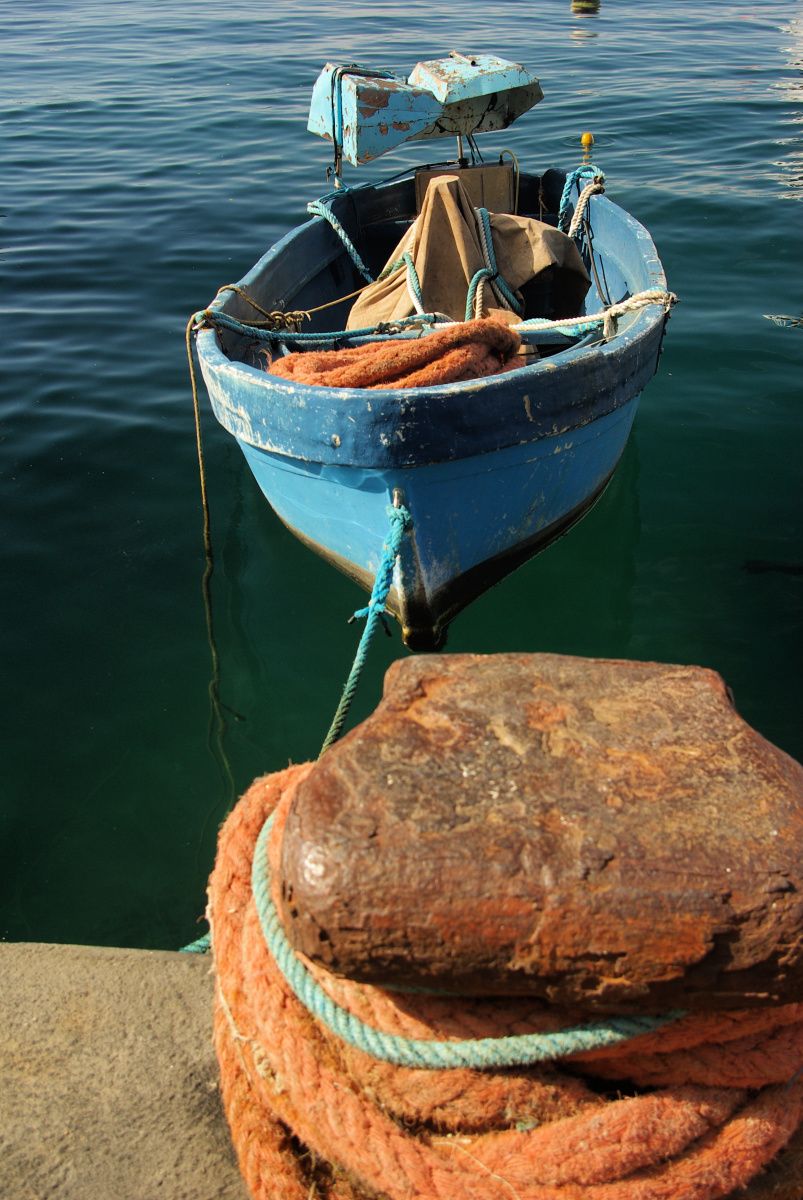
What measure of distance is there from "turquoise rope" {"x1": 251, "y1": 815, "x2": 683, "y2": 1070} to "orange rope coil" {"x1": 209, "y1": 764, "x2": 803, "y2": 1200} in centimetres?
2

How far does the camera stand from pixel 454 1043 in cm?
146

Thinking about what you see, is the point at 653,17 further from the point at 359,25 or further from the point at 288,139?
the point at 288,139

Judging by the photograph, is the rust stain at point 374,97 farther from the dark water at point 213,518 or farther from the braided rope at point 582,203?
the dark water at point 213,518

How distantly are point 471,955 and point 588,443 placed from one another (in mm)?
2882

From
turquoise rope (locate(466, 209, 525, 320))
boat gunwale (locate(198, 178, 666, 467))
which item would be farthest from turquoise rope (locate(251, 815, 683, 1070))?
turquoise rope (locate(466, 209, 525, 320))

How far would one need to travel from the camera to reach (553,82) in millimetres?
13117

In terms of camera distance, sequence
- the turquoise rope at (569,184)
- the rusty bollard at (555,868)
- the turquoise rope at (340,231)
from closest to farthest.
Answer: the rusty bollard at (555,868) → the turquoise rope at (340,231) → the turquoise rope at (569,184)

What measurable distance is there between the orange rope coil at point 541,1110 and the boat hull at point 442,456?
2025mm

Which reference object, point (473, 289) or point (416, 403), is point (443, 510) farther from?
point (473, 289)

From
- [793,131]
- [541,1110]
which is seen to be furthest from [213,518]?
[793,131]

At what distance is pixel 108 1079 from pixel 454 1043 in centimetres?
96

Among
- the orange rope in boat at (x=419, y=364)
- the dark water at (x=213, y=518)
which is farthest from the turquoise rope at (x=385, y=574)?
the dark water at (x=213, y=518)

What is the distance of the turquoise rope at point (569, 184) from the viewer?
6.34 meters

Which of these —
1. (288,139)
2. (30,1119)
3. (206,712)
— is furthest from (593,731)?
(288,139)
